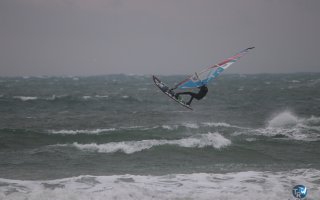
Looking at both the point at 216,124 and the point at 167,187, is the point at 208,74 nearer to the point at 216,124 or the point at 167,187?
the point at 167,187

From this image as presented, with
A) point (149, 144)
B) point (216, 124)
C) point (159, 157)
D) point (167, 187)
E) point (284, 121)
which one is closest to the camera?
point (167, 187)

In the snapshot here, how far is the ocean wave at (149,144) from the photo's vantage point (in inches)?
789

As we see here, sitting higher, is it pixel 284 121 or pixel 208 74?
pixel 208 74

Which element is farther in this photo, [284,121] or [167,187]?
[284,121]

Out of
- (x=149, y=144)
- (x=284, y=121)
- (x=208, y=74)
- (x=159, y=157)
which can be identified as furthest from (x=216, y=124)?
(x=208, y=74)

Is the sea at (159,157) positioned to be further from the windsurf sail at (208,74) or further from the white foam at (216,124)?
the windsurf sail at (208,74)

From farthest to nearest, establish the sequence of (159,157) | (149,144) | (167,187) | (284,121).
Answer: (284,121) < (149,144) < (159,157) < (167,187)

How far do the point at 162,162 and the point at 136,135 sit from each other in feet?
22.4

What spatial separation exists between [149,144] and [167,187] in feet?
26.1

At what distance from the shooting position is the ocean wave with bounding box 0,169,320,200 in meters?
12.2

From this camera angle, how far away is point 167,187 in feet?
42.9

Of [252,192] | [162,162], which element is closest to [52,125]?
[162,162]

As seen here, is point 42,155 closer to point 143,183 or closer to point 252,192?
point 143,183

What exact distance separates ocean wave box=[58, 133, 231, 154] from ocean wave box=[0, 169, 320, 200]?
551 centimetres
